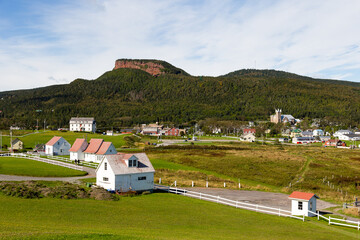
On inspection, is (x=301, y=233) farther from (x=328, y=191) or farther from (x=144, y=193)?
(x=328, y=191)

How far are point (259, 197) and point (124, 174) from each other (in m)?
15.4

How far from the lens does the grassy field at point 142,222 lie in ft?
62.4

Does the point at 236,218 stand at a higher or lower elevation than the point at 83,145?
lower

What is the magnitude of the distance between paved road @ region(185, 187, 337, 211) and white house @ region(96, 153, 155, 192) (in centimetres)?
654

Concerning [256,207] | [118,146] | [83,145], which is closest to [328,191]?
[256,207]

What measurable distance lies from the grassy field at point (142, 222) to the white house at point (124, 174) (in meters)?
5.62

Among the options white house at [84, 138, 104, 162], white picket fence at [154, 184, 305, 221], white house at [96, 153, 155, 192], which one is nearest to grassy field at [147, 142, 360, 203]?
white picket fence at [154, 184, 305, 221]

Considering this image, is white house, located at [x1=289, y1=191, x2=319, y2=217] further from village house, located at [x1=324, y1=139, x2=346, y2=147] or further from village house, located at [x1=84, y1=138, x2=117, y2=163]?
village house, located at [x1=324, y1=139, x2=346, y2=147]

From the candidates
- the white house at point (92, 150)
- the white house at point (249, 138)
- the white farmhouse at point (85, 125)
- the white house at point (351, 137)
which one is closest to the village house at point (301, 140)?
the white house at point (249, 138)

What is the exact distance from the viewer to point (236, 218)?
26.9m

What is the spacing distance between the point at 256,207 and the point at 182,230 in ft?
35.9

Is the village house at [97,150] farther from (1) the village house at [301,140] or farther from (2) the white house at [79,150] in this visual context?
(1) the village house at [301,140]

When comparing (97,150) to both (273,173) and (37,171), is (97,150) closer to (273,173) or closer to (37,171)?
(37,171)

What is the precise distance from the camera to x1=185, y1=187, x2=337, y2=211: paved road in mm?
33625
